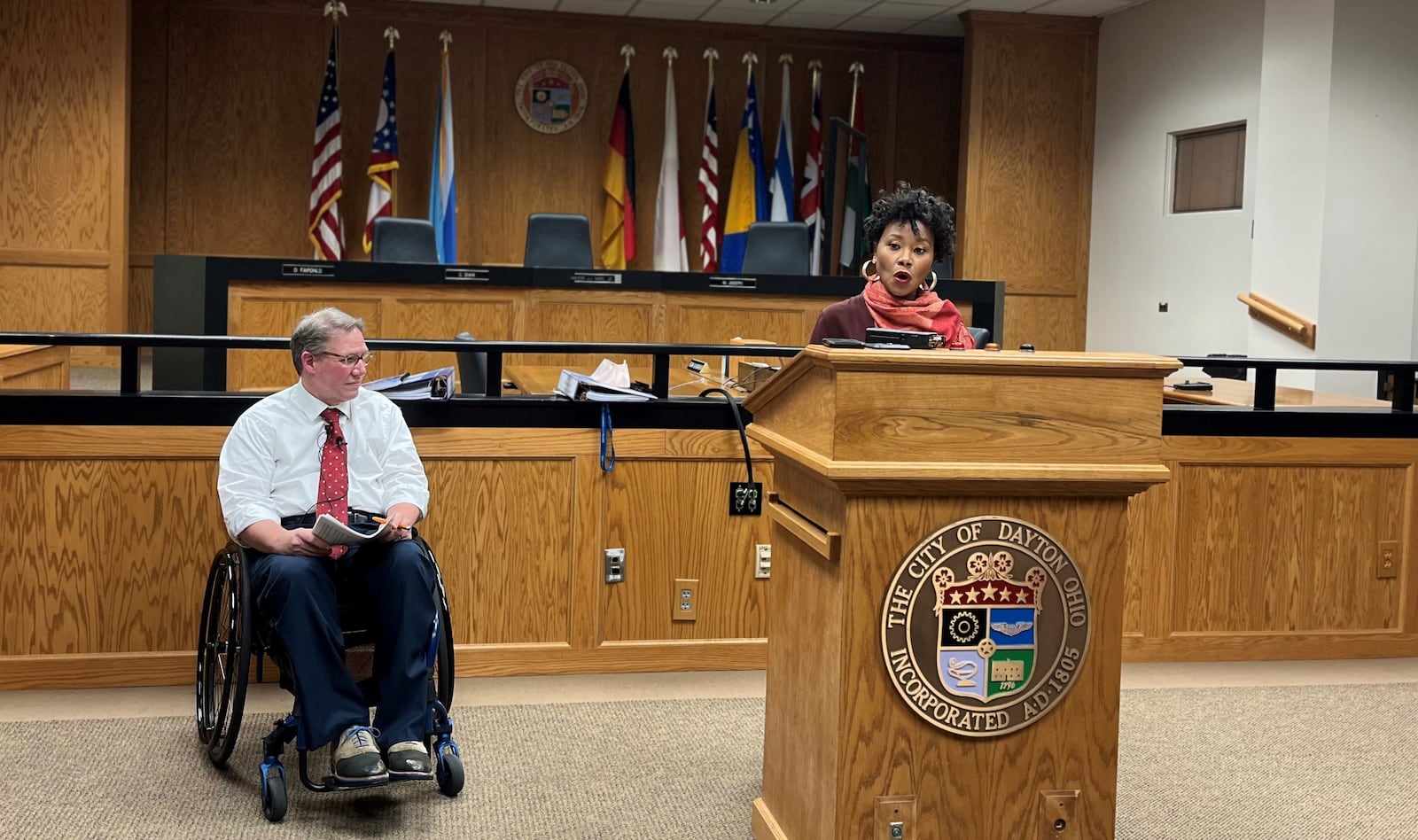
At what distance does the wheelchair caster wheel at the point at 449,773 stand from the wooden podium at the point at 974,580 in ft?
3.00

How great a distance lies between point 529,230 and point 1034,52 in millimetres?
4690

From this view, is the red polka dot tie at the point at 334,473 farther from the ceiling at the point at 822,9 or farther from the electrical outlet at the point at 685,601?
the ceiling at the point at 822,9

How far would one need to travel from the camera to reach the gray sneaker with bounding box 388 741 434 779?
2705 millimetres

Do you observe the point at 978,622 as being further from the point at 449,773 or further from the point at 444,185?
the point at 444,185

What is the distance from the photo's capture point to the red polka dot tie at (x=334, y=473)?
303 centimetres

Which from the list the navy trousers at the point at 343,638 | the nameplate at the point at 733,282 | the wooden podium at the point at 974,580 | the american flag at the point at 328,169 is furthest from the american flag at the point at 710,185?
the wooden podium at the point at 974,580

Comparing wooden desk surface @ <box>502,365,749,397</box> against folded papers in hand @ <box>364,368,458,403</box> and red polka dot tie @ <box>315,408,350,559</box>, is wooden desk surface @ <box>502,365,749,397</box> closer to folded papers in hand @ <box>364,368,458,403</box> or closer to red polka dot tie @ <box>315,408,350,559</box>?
folded papers in hand @ <box>364,368,458,403</box>

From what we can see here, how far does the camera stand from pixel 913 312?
316 centimetres

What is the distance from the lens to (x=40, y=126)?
9711 millimetres

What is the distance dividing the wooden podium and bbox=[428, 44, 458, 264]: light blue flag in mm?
8783

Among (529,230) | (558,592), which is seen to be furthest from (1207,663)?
(529,230)

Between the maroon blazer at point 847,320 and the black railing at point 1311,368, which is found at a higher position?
the maroon blazer at point 847,320

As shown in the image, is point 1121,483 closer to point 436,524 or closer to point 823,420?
point 823,420

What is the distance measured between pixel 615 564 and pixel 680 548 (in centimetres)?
18
